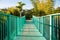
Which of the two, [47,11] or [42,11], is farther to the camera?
[42,11]

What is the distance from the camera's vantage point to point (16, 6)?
83875 millimetres

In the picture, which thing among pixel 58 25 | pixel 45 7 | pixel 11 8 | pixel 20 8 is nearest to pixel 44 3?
pixel 45 7

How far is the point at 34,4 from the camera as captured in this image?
61656 mm

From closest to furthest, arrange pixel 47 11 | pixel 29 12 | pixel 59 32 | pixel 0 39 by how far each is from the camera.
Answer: pixel 0 39
pixel 59 32
pixel 47 11
pixel 29 12

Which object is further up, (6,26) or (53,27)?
(6,26)

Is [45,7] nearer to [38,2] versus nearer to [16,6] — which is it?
[38,2]

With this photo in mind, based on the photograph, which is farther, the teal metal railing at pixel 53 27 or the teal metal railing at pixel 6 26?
the teal metal railing at pixel 53 27

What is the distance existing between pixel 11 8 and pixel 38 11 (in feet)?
57.4

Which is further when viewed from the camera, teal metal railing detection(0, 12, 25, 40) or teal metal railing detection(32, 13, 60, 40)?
teal metal railing detection(32, 13, 60, 40)

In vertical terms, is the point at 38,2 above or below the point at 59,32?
above

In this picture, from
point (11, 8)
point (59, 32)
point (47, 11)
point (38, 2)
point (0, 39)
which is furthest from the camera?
point (11, 8)

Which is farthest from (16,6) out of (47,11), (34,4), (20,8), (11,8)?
(47,11)

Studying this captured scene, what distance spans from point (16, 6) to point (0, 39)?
78.0 m

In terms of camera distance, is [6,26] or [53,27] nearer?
[6,26]
